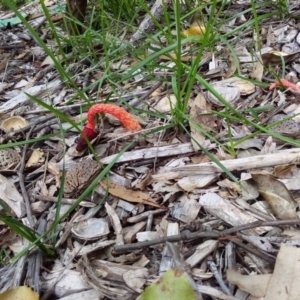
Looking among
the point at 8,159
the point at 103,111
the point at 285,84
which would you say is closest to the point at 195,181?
the point at 103,111

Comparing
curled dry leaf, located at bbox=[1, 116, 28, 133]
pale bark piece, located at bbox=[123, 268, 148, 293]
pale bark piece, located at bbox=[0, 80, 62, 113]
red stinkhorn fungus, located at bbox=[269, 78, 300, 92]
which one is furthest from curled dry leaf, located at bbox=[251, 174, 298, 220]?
pale bark piece, located at bbox=[0, 80, 62, 113]

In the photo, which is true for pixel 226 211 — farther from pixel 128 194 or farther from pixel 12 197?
pixel 12 197

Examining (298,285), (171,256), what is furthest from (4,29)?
(298,285)

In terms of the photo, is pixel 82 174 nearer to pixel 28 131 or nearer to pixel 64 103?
pixel 28 131

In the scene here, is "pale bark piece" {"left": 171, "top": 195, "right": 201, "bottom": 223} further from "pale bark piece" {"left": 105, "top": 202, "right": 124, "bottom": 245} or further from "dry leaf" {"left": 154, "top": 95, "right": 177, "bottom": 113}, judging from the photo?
"dry leaf" {"left": 154, "top": 95, "right": 177, "bottom": 113}

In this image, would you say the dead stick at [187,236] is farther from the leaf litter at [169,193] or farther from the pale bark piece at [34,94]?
the pale bark piece at [34,94]

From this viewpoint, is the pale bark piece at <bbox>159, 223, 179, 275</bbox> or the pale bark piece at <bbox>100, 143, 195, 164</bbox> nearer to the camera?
the pale bark piece at <bbox>159, 223, 179, 275</bbox>

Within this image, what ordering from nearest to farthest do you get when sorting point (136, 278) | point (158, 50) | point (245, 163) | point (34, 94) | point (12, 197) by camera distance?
point (136, 278) < point (245, 163) < point (12, 197) < point (158, 50) < point (34, 94)
